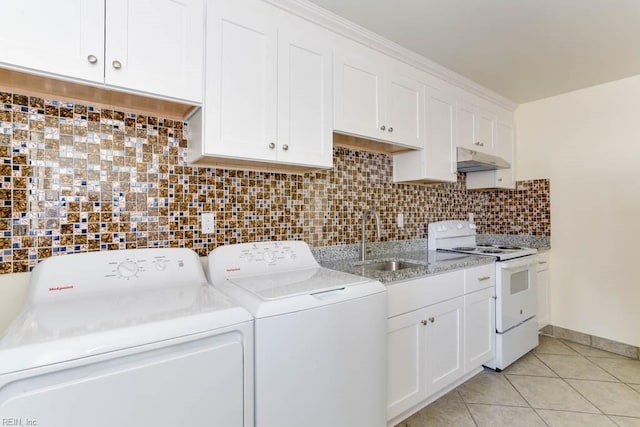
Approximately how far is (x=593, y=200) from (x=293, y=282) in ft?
9.66

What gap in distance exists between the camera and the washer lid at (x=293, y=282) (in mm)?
1197

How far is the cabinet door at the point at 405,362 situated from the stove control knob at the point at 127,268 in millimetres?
1204

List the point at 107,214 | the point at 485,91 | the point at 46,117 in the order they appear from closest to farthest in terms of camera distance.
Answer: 1. the point at 46,117
2. the point at 107,214
3. the point at 485,91

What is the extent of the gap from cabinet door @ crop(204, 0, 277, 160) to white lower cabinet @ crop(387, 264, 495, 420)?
3.33 ft

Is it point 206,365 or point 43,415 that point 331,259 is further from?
point 43,415

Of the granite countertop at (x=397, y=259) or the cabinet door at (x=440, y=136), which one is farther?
the cabinet door at (x=440, y=136)

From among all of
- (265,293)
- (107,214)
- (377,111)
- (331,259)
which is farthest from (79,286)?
(377,111)

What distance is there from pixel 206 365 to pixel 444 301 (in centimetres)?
148

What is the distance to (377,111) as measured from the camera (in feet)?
6.54

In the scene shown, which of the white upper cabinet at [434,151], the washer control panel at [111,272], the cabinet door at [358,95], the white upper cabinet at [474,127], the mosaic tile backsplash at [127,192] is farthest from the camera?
the white upper cabinet at [474,127]

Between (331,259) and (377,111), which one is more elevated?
(377,111)

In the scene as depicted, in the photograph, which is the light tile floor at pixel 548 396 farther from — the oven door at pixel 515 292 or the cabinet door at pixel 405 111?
the cabinet door at pixel 405 111

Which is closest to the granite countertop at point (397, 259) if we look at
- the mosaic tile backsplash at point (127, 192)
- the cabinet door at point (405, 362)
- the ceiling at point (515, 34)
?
the mosaic tile backsplash at point (127, 192)

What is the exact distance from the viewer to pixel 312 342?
1176mm
